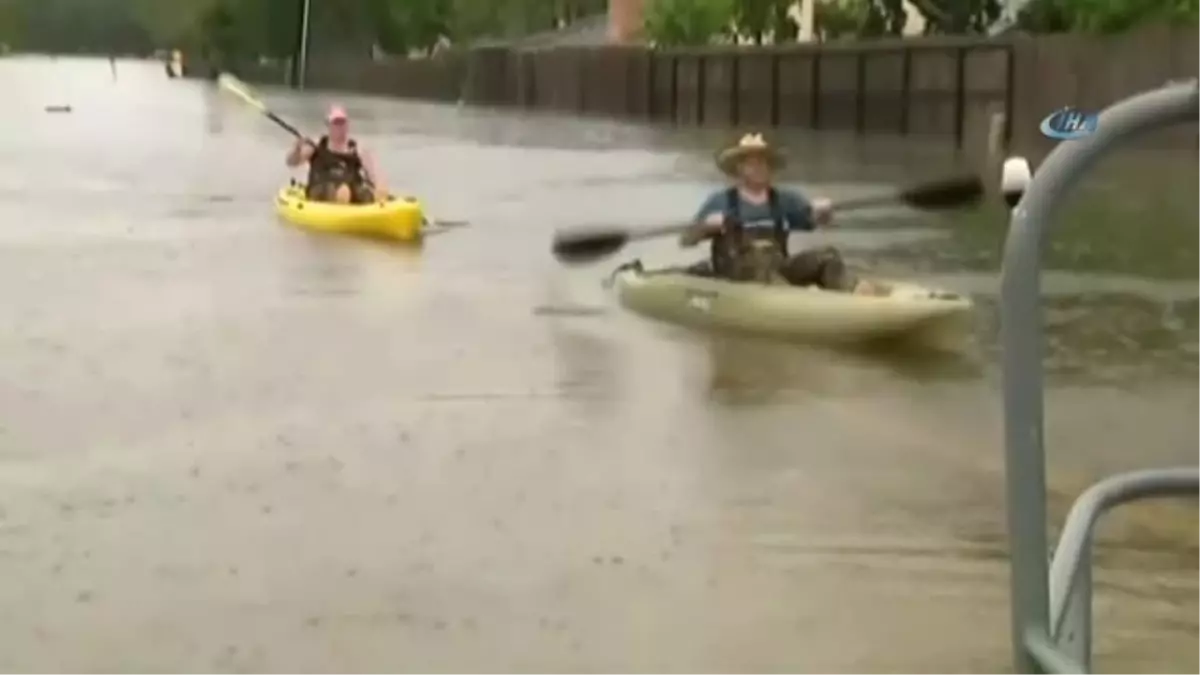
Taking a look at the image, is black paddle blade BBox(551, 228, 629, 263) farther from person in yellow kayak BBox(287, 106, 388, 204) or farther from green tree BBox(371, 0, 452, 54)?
green tree BBox(371, 0, 452, 54)

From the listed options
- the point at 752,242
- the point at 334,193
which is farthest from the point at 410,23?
the point at 752,242

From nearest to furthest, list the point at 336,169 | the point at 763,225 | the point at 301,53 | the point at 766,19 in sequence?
the point at 763,225
the point at 336,169
the point at 766,19
the point at 301,53

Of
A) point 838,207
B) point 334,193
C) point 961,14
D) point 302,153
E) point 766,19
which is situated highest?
point 961,14

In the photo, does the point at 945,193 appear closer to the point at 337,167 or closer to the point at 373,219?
the point at 373,219

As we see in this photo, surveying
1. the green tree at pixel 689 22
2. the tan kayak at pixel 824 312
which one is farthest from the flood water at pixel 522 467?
the green tree at pixel 689 22

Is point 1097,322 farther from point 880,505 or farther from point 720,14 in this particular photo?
point 720,14

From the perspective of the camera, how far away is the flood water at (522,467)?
290 inches

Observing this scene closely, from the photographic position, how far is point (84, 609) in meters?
7.66

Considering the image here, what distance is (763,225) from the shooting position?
13.9 m

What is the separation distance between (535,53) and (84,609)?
64.7 m

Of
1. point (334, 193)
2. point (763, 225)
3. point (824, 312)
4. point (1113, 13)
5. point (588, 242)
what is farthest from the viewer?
point (1113, 13)

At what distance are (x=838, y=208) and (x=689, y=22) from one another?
138 feet

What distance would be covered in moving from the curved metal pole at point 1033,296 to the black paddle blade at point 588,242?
11.8 metres

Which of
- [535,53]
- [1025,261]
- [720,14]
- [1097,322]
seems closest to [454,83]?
[535,53]
